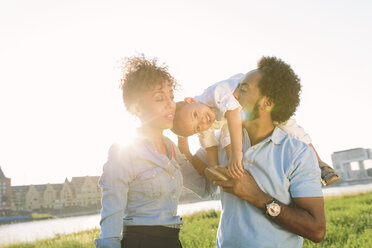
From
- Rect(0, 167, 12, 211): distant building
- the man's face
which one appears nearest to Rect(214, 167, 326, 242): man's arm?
the man's face

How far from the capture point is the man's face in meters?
2.41

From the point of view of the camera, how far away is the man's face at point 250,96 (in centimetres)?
241

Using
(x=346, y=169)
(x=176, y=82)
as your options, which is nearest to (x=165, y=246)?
(x=176, y=82)

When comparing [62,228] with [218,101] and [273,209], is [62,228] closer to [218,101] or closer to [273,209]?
[218,101]

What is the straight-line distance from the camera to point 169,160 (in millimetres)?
2182

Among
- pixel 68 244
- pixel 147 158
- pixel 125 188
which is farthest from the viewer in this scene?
pixel 68 244

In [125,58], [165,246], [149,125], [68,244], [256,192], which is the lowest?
[68,244]

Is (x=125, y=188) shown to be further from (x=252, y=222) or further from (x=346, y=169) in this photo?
(x=346, y=169)

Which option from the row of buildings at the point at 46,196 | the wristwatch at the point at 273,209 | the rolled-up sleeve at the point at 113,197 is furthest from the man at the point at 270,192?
the row of buildings at the point at 46,196

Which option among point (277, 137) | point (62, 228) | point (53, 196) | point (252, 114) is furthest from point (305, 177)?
point (53, 196)

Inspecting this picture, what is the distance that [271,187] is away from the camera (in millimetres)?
2117

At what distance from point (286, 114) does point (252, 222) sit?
92 cm

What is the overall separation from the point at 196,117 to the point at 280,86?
2.28 feet

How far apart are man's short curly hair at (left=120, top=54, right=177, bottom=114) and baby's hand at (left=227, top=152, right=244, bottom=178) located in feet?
2.41
